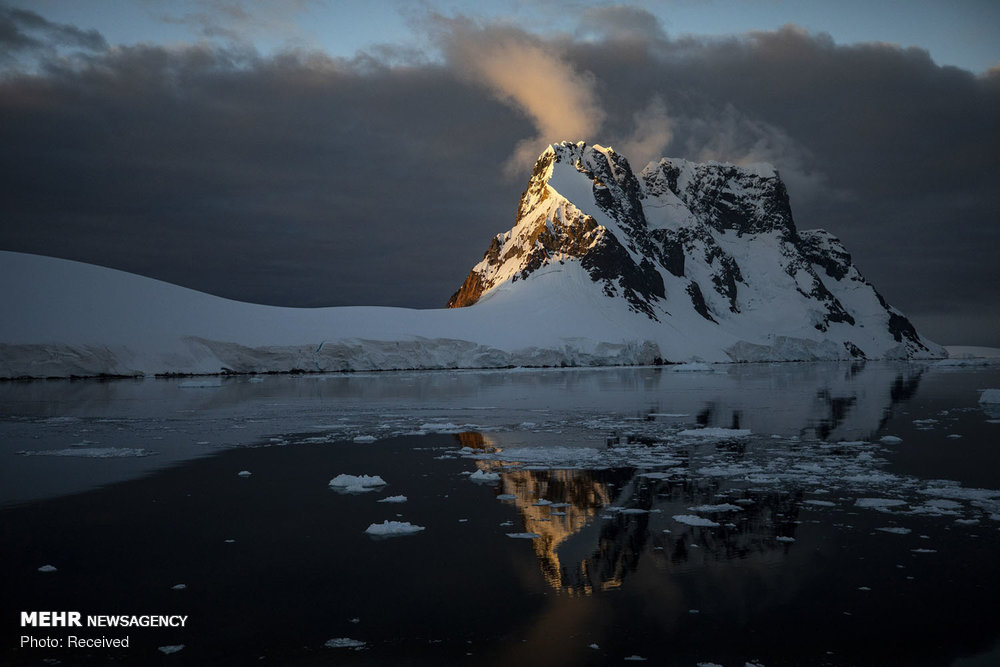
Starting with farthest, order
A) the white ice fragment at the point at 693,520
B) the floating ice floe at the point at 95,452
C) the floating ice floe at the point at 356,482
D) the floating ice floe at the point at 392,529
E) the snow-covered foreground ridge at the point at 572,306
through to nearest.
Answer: the snow-covered foreground ridge at the point at 572,306 → the floating ice floe at the point at 95,452 → the floating ice floe at the point at 356,482 → the white ice fragment at the point at 693,520 → the floating ice floe at the point at 392,529

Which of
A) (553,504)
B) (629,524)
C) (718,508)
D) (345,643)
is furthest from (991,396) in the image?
(345,643)

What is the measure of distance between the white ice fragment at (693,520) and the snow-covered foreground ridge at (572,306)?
5233cm

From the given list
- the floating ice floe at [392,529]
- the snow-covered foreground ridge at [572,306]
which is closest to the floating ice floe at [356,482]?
the floating ice floe at [392,529]

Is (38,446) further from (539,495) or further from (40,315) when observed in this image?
(40,315)

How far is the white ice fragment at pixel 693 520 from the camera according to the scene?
788 cm

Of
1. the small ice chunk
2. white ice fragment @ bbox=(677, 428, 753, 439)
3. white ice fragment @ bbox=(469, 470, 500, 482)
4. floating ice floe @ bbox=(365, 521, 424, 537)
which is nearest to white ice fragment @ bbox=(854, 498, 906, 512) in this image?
white ice fragment @ bbox=(469, 470, 500, 482)

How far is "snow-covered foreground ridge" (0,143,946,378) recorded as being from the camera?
53.9 meters

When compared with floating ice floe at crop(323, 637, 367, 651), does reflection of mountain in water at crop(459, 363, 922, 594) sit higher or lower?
higher

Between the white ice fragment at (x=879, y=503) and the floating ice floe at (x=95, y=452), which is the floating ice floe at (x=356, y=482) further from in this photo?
the white ice fragment at (x=879, y=503)

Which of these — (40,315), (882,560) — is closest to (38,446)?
(882,560)

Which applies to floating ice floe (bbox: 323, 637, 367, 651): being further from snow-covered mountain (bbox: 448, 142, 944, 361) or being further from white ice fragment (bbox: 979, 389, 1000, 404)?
snow-covered mountain (bbox: 448, 142, 944, 361)

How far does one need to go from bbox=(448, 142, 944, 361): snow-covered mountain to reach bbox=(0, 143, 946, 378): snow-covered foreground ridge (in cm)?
41

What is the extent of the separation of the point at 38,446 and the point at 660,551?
14176 millimetres

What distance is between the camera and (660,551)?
22.6ft
